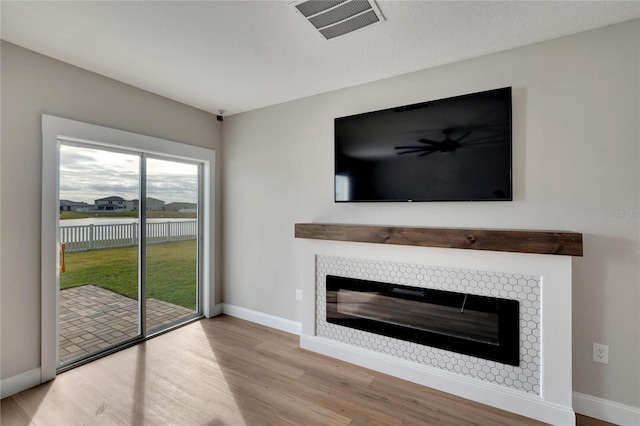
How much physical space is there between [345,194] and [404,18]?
1485 mm

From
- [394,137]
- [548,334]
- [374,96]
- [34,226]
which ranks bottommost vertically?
[548,334]

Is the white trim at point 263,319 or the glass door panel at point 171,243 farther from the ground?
the glass door panel at point 171,243

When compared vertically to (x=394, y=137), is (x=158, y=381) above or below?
below

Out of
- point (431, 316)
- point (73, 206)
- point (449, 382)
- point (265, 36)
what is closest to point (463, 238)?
point (431, 316)

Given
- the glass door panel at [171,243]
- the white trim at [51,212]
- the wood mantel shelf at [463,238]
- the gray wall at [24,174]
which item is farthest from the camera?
the glass door panel at [171,243]

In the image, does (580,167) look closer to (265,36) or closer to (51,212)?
(265,36)

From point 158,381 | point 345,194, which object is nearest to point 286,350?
point 158,381

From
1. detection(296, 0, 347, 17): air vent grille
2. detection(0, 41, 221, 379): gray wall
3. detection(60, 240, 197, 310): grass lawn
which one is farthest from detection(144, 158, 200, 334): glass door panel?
detection(296, 0, 347, 17): air vent grille

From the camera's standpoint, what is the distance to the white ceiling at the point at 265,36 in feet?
5.65

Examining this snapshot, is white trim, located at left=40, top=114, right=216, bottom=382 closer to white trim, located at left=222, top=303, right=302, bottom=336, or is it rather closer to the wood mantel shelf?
white trim, located at left=222, top=303, right=302, bottom=336

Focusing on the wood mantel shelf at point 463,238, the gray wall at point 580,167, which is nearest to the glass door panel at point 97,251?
the wood mantel shelf at point 463,238

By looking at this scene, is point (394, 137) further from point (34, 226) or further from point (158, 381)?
point (34, 226)

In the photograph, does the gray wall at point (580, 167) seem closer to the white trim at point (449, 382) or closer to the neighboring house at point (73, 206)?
the white trim at point (449, 382)

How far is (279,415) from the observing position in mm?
1935
